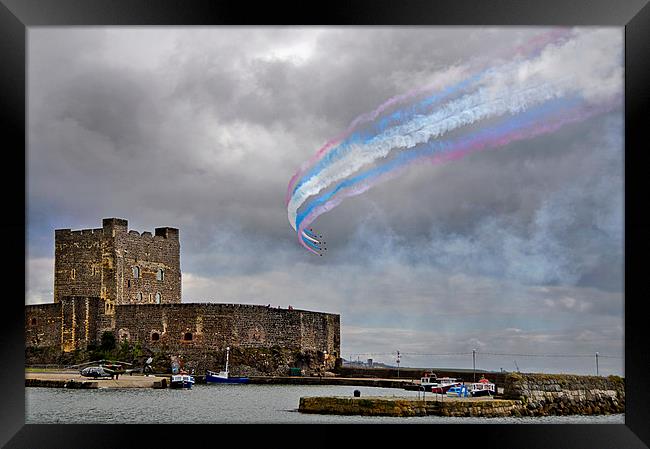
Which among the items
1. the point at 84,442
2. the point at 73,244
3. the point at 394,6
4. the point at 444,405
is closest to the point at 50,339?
the point at 73,244

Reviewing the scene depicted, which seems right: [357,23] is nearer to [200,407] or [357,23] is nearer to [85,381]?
[200,407]

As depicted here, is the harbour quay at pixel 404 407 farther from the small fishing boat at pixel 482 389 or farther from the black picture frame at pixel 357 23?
the black picture frame at pixel 357 23

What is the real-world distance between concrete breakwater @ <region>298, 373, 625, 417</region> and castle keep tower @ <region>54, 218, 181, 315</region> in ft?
39.2

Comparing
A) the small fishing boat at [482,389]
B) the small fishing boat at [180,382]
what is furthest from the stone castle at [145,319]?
the small fishing boat at [482,389]

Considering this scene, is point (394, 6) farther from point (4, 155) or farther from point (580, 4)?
point (4, 155)

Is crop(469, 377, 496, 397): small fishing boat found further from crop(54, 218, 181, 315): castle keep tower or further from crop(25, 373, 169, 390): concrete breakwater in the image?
crop(54, 218, 181, 315): castle keep tower

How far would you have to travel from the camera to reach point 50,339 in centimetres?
2953

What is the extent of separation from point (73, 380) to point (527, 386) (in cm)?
1225

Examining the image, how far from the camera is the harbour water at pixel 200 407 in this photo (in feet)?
61.1

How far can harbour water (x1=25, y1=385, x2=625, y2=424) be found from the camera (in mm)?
18625

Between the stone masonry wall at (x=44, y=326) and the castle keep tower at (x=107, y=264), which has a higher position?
the castle keep tower at (x=107, y=264)

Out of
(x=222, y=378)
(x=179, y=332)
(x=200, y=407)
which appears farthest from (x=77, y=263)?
(x=200, y=407)

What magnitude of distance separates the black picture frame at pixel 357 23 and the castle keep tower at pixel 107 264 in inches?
840

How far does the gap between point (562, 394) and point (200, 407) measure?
25.7 feet
